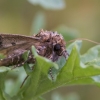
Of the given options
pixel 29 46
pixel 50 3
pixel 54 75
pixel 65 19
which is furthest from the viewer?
pixel 65 19

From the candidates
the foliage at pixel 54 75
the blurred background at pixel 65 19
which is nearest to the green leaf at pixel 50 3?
the blurred background at pixel 65 19

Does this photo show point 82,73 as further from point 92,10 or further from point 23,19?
point 92,10

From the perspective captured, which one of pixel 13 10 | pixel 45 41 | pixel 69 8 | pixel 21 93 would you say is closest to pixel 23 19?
pixel 13 10

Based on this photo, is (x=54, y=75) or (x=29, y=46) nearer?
(x=54, y=75)

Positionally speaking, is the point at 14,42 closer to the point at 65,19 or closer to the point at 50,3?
the point at 50,3

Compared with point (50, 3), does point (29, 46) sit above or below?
below

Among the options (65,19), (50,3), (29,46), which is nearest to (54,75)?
(29,46)

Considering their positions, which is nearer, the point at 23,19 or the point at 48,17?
the point at 23,19

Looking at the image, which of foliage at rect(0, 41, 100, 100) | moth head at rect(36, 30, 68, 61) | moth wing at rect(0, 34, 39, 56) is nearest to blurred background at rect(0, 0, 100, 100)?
moth head at rect(36, 30, 68, 61)
